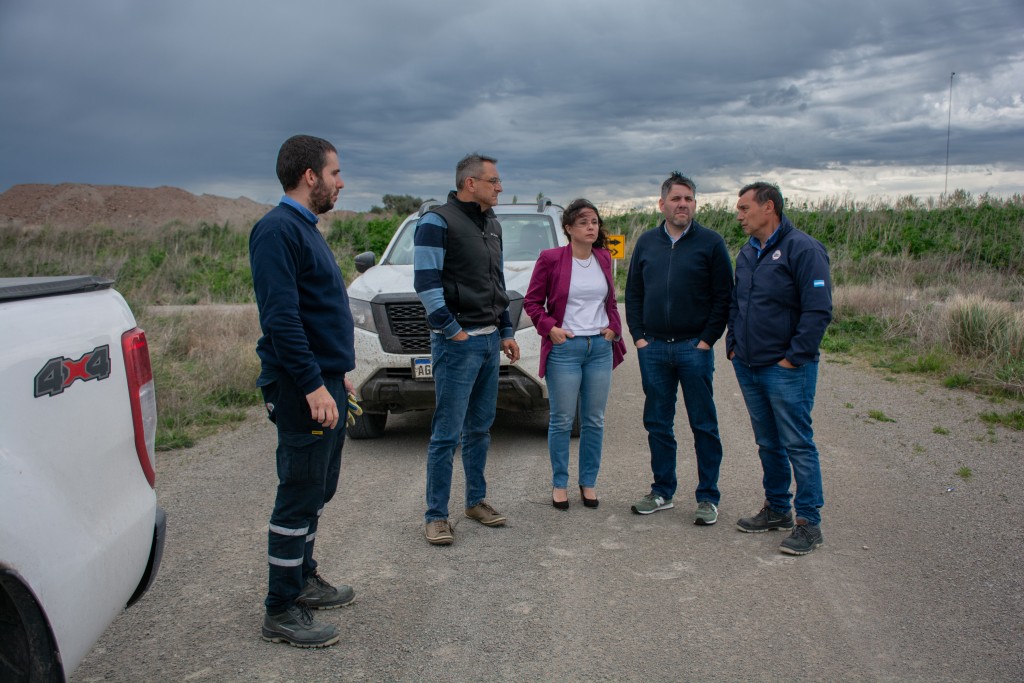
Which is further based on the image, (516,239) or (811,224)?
(811,224)

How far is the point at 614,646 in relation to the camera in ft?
11.3

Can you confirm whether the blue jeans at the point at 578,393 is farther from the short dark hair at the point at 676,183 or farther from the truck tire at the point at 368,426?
the truck tire at the point at 368,426

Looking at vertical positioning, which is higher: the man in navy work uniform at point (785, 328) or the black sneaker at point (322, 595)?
the man in navy work uniform at point (785, 328)

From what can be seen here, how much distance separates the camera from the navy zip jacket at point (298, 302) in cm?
320

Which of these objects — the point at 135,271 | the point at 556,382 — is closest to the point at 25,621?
the point at 556,382

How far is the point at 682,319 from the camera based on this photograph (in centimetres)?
497

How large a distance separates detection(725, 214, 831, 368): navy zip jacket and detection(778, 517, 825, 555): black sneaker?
0.93 metres

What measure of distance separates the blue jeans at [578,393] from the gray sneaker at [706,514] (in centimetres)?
71

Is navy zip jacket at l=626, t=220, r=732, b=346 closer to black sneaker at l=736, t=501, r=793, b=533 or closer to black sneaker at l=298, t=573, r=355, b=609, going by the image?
black sneaker at l=736, t=501, r=793, b=533

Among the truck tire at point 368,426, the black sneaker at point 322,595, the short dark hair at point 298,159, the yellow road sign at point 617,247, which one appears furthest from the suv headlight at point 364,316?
the yellow road sign at point 617,247

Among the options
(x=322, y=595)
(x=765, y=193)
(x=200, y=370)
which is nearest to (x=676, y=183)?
(x=765, y=193)

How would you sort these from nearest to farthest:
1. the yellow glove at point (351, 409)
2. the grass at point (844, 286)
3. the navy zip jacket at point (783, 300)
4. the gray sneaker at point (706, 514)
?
1. the yellow glove at point (351, 409)
2. the navy zip jacket at point (783, 300)
3. the gray sneaker at point (706, 514)
4. the grass at point (844, 286)

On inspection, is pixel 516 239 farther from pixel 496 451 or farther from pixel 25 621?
pixel 25 621

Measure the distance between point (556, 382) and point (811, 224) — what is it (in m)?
23.1
